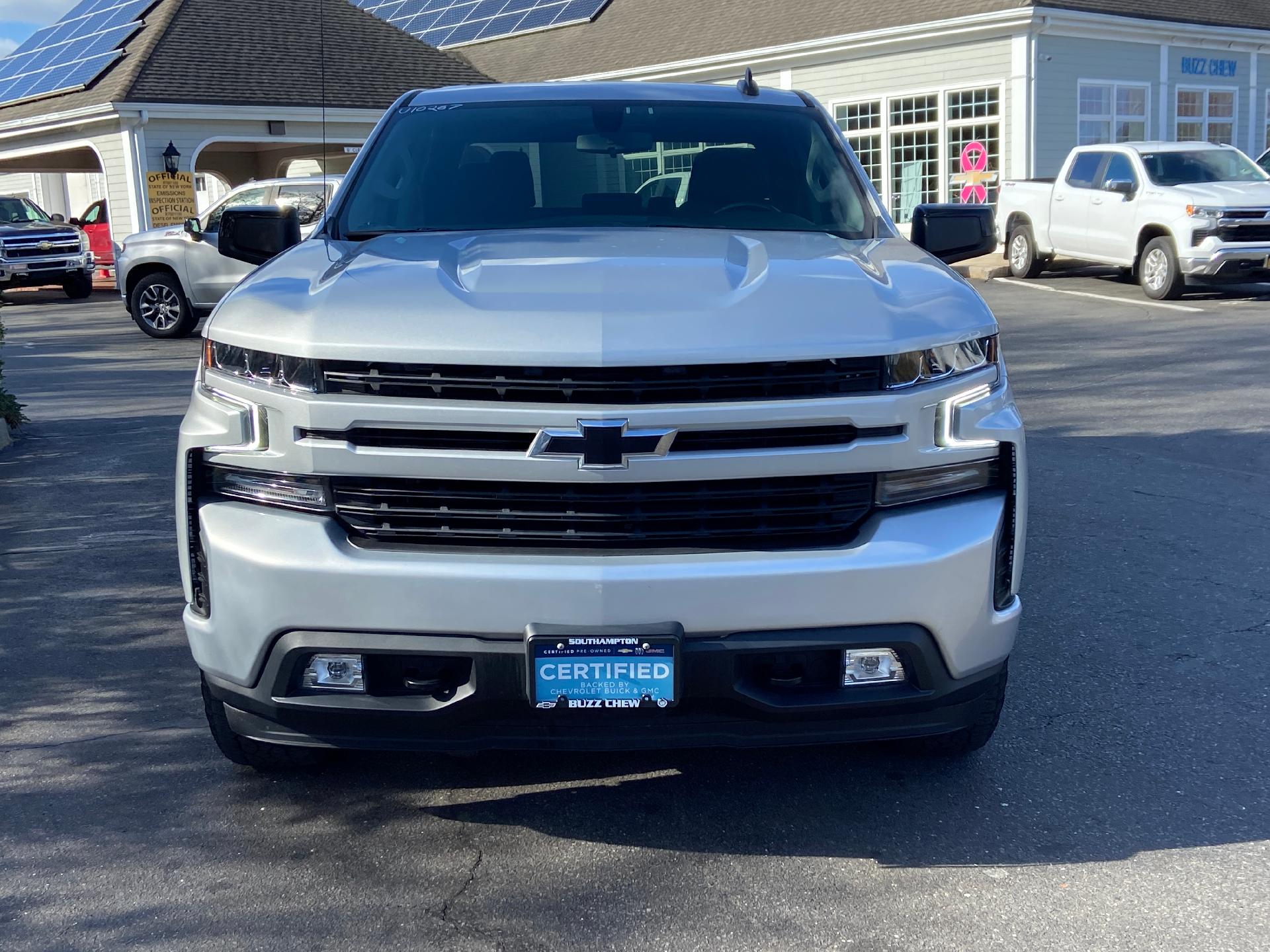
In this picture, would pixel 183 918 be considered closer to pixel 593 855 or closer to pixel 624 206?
pixel 593 855

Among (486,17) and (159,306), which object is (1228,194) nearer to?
(159,306)

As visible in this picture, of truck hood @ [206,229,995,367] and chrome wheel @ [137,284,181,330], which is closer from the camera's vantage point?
truck hood @ [206,229,995,367]

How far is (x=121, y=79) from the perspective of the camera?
77.6ft

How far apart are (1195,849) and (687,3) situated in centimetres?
2993

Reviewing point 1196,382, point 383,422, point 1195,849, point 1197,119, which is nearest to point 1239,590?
point 1195,849

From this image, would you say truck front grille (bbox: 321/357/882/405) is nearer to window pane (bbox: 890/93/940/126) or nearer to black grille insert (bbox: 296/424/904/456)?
black grille insert (bbox: 296/424/904/456)

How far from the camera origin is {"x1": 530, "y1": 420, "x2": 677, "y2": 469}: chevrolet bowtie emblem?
298 centimetres

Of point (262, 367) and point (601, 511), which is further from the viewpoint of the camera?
point (262, 367)

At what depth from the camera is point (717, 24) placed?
29.3 meters

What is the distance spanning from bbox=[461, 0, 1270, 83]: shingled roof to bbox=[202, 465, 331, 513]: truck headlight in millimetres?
22657

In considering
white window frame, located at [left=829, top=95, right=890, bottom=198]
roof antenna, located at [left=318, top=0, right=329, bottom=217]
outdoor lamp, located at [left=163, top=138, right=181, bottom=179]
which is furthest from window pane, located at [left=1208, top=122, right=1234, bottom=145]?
outdoor lamp, located at [left=163, top=138, right=181, bottom=179]

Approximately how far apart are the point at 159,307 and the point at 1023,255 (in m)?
12.2

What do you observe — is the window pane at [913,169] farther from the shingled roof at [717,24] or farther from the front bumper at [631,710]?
the front bumper at [631,710]

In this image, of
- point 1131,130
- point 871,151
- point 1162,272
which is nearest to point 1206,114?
point 1131,130
